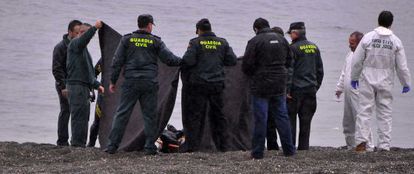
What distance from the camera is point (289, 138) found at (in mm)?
11906

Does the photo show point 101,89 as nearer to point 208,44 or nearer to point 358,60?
point 208,44

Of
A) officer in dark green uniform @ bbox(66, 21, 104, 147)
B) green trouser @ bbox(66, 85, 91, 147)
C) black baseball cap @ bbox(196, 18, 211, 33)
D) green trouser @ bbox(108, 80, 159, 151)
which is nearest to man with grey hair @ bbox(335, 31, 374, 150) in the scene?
black baseball cap @ bbox(196, 18, 211, 33)

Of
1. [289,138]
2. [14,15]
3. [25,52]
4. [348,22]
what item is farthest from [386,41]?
[348,22]

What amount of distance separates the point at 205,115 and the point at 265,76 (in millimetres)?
1460

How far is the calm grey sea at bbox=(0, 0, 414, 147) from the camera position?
60.0 ft

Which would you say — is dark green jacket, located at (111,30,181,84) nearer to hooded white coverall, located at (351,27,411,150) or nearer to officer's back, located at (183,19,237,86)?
officer's back, located at (183,19,237,86)

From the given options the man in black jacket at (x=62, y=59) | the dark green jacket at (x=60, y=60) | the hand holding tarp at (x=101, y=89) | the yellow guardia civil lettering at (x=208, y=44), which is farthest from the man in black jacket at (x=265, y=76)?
the dark green jacket at (x=60, y=60)

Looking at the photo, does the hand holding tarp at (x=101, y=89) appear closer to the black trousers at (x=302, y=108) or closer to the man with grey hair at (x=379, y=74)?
the black trousers at (x=302, y=108)

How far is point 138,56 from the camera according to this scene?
1223 centimetres

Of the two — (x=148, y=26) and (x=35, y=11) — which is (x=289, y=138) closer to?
(x=148, y=26)

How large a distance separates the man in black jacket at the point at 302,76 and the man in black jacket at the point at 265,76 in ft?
3.84

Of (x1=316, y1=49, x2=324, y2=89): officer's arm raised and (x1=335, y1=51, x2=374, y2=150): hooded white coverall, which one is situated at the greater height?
(x1=316, y1=49, x2=324, y2=89): officer's arm raised

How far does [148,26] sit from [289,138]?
1.86 meters

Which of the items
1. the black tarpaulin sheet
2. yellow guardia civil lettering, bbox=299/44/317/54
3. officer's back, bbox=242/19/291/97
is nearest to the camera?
officer's back, bbox=242/19/291/97
